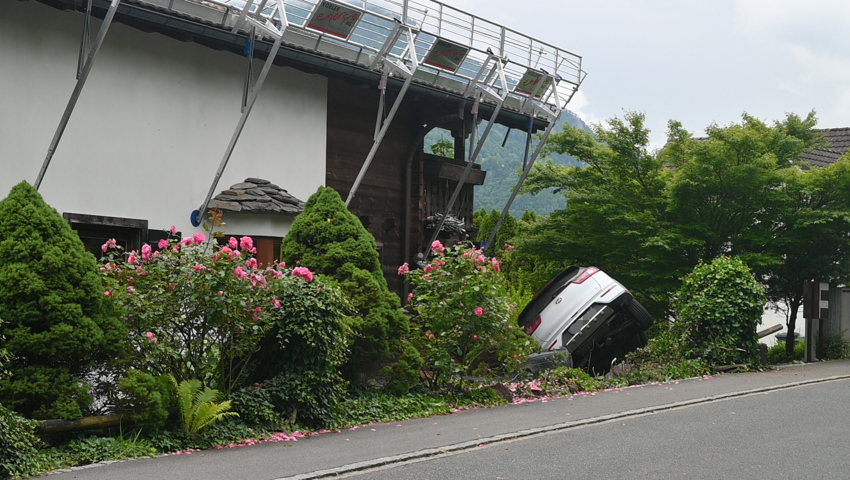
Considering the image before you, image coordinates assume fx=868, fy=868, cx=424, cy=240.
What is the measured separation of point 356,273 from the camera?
1098cm

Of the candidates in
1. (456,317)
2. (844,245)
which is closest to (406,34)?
(456,317)

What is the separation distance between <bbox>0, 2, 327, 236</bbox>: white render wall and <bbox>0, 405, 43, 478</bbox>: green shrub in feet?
18.9

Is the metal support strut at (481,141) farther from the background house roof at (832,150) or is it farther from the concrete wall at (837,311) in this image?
the background house roof at (832,150)

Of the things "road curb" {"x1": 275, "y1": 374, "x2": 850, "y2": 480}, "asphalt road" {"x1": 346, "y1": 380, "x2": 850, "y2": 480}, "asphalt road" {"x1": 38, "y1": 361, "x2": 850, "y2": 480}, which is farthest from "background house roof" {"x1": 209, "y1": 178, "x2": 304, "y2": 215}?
"asphalt road" {"x1": 346, "y1": 380, "x2": 850, "y2": 480}

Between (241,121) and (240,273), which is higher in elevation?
(241,121)

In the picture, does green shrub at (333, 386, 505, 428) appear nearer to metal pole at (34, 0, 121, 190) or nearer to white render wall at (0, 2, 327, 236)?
white render wall at (0, 2, 327, 236)

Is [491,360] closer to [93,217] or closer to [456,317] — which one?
[456,317]

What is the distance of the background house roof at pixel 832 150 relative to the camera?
1146 inches

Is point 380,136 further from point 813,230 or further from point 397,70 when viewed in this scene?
point 813,230

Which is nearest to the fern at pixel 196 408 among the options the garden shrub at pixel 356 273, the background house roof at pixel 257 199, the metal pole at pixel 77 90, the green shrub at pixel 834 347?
the garden shrub at pixel 356 273

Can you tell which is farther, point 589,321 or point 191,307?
point 589,321

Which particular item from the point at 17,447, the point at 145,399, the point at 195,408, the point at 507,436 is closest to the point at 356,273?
the point at 507,436

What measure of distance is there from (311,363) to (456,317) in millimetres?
2910

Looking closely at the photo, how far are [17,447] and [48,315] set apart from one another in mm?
1243
